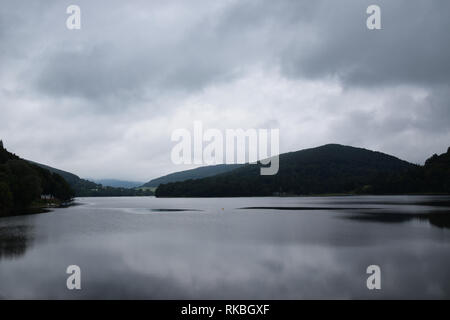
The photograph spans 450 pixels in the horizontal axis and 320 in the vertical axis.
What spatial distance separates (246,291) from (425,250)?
1494 cm

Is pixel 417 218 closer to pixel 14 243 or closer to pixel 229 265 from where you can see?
pixel 229 265

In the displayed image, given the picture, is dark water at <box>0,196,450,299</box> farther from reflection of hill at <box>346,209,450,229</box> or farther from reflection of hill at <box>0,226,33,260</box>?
reflection of hill at <box>346,209,450,229</box>

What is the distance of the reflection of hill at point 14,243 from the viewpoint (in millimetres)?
23002

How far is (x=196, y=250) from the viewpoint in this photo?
2525 centimetres

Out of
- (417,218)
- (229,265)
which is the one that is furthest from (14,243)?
(417,218)

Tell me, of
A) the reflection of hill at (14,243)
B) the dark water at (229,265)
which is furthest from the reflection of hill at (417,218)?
the reflection of hill at (14,243)

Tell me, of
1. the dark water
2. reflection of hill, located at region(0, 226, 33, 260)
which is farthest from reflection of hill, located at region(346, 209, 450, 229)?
reflection of hill, located at region(0, 226, 33, 260)

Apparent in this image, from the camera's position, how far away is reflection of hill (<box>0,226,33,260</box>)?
23002mm

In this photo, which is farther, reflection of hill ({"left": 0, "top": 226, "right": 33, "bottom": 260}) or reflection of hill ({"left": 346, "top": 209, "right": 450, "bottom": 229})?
reflection of hill ({"left": 346, "top": 209, "right": 450, "bottom": 229})

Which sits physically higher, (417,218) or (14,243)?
(14,243)

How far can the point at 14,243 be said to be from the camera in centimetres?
2722

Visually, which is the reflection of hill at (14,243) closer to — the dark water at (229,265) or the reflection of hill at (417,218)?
the dark water at (229,265)

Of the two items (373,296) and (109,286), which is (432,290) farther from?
(109,286)
